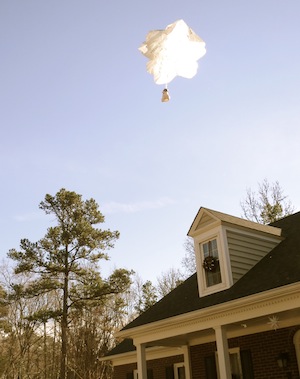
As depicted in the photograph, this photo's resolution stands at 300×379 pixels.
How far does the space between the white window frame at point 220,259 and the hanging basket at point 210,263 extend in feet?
0.61

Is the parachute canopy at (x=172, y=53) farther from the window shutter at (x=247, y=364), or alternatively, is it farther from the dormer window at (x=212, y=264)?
the window shutter at (x=247, y=364)

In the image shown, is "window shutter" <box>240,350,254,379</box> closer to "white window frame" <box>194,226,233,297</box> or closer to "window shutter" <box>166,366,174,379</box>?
"white window frame" <box>194,226,233,297</box>

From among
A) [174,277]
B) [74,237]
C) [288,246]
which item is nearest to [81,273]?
[74,237]

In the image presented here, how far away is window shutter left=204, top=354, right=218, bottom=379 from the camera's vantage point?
11531 millimetres

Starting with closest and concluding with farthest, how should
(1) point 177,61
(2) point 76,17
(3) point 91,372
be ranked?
(1) point 177,61 < (2) point 76,17 < (3) point 91,372

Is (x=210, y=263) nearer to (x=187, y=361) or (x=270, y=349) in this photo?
(x=270, y=349)

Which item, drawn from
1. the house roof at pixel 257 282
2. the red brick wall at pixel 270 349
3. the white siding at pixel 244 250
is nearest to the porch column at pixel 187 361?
the house roof at pixel 257 282

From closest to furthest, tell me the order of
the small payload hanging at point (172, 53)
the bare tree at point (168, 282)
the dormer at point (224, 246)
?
the small payload hanging at point (172, 53), the dormer at point (224, 246), the bare tree at point (168, 282)

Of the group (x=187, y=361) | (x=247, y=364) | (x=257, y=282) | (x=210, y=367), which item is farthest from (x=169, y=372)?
(x=257, y=282)

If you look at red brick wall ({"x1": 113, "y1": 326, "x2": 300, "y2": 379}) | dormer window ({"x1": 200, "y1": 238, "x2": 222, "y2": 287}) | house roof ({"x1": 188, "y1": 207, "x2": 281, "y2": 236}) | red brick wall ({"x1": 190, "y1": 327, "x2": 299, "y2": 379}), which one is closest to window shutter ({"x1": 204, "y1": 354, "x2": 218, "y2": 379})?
red brick wall ({"x1": 113, "y1": 326, "x2": 300, "y2": 379})

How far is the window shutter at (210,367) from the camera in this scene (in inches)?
454

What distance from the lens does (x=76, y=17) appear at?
509cm

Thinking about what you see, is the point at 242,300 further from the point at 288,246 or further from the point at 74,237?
the point at 74,237

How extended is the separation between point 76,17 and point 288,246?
7.95 metres
